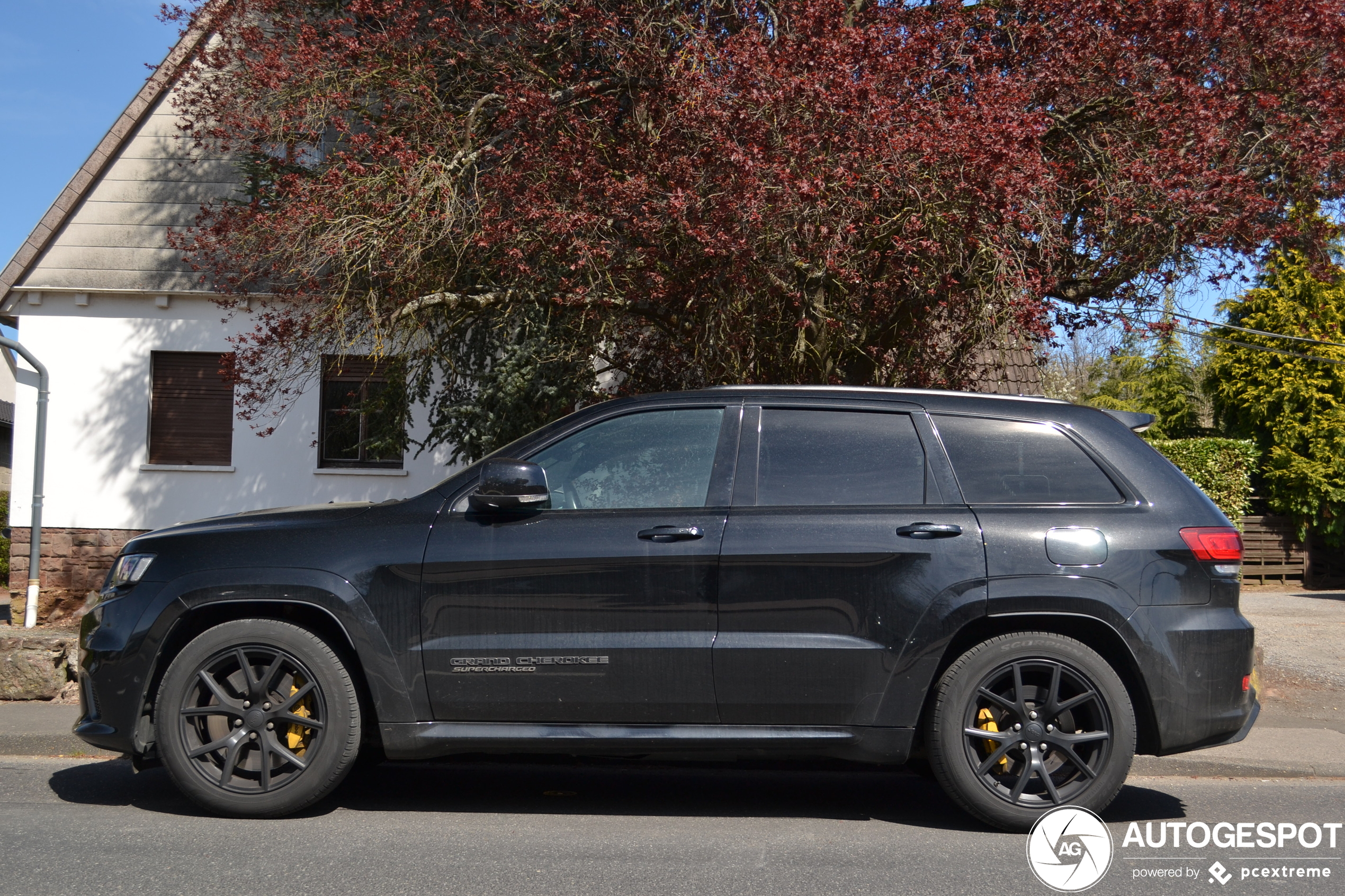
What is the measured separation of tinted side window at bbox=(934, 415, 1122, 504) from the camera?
465 cm

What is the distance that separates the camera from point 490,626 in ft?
14.8

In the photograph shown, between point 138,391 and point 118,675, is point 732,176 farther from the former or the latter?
point 138,391

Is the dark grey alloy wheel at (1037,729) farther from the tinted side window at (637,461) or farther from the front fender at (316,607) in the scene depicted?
the front fender at (316,607)

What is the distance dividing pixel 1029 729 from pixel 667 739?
4.85 ft

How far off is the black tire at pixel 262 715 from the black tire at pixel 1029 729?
2468 mm

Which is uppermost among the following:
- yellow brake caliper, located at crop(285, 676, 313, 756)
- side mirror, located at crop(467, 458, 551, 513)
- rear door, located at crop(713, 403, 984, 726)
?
side mirror, located at crop(467, 458, 551, 513)

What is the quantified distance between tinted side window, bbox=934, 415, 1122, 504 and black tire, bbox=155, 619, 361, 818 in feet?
9.02

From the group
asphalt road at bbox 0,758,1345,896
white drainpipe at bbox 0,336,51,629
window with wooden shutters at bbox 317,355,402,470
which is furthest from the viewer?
window with wooden shutters at bbox 317,355,402,470

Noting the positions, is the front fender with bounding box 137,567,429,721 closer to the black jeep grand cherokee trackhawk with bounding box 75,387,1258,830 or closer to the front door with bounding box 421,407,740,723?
the black jeep grand cherokee trackhawk with bounding box 75,387,1258,830

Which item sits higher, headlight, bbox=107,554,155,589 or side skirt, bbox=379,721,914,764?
headlight, bbox=107,554,155,589

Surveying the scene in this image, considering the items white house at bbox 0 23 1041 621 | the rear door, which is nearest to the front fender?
Result: the rear door

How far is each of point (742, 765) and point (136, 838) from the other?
8.74 ft

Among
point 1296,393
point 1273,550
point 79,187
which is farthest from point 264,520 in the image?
point 1296,393

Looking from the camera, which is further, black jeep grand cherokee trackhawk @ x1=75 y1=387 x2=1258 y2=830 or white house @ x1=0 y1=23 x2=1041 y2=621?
white house @ x1=0 y1=23 x2=1041 y2=621
